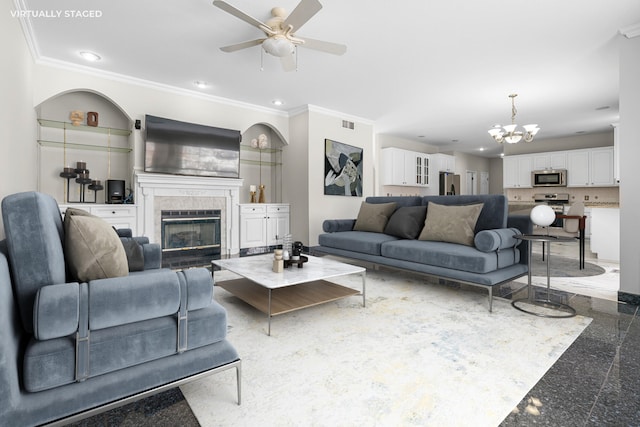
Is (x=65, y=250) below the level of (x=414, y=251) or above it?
above

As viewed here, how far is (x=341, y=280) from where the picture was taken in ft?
12.0

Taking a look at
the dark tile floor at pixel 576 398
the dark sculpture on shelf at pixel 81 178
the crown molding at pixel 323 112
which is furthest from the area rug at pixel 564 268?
the dark sculpture on shelf at pixel 81 178

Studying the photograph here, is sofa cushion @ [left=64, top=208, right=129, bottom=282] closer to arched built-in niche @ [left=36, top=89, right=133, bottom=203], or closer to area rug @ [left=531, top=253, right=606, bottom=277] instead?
arched built-in niche @ [left=36, top=89, right=133, bottom=203]

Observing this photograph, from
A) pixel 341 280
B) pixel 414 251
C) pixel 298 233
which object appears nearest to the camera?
pixel 414 251

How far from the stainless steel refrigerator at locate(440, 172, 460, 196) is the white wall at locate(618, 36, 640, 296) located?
6.15m

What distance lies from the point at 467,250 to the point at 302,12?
8.42 feet

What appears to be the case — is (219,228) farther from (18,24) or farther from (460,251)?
(460,251)

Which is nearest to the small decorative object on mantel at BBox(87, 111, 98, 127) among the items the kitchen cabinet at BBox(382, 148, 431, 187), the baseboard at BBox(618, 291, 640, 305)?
the kitchen cabinet at BBox(382, 148, 431, 187)

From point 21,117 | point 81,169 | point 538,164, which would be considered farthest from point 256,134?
point 538,164

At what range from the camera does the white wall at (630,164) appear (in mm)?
2918

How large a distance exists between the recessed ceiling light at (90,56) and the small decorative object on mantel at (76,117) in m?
0.76

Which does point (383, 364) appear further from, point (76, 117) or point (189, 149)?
point (76, 117)

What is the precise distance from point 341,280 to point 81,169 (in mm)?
3761

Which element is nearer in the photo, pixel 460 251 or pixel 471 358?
pixel 471 358
